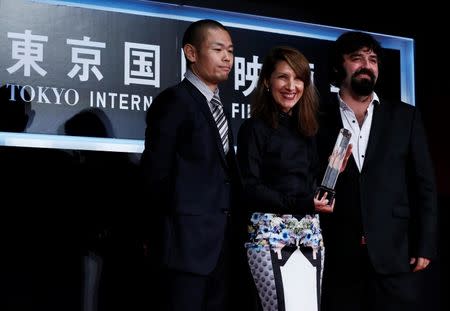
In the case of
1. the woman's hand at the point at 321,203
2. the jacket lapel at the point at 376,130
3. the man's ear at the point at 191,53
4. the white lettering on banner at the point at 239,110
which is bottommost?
the woman's hand at the point at 321,203

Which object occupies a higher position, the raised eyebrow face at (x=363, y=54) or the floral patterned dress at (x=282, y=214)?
the raised eyebrow face at (x=363, y=54)

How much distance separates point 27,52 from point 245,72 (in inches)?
44.2

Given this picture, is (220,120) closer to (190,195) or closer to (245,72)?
(190,195)

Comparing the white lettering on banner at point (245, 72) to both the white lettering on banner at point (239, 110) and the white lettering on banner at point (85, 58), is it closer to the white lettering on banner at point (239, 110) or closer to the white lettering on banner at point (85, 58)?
the white lettering on banner at point (239, 110)

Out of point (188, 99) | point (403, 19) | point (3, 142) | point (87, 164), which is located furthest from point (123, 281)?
point (403, 19)

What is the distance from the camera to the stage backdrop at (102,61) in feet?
10.3

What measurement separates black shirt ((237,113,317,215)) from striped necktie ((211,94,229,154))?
6 cm

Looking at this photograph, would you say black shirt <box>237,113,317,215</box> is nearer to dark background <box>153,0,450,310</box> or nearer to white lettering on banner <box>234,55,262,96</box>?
white lettering on banner <box>234,55,262,96</box>

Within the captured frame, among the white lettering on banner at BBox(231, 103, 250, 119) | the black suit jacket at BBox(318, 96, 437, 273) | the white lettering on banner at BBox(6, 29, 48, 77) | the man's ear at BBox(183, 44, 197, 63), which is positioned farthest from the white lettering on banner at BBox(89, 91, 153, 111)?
the black suit jacket at BBox(318, 96, 437, 273)

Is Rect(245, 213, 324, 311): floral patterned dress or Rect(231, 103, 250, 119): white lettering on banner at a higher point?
Rect(231, 103, 250, 119): white lettering on banner

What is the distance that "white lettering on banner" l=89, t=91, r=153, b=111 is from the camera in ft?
10.7

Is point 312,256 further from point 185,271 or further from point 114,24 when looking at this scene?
point 114,24

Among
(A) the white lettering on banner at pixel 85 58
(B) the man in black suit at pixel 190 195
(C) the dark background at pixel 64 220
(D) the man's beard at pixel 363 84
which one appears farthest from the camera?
(A) the white lettering on banner at pixel 85 58

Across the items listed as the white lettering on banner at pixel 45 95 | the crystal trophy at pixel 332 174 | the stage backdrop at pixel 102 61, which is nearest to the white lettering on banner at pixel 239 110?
the stage backdrop at pixel 102 61
